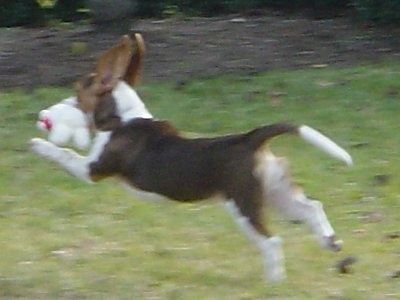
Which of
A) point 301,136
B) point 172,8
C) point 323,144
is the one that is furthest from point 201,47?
point 323,144

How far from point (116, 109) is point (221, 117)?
3360 millimetres

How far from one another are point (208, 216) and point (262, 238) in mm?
1387

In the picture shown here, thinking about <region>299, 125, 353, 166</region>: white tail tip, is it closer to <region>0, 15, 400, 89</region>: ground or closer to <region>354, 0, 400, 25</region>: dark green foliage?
<region>0, 15, 400, 89</region>: ground

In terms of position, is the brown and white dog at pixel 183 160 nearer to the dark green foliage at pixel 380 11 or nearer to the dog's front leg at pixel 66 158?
the dog's front leg at pixel 66 158

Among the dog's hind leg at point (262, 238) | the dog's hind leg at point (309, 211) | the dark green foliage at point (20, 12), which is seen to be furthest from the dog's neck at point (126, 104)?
the dark green foliage at point (20, 12)

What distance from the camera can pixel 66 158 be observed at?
23.4ft

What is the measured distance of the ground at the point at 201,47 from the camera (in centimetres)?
1172

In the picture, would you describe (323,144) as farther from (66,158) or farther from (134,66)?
(66,158)

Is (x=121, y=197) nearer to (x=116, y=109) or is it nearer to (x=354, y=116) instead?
A: (x=116, y=109)

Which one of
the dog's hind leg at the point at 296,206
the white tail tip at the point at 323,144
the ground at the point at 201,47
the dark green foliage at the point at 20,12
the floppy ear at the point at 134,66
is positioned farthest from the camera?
the dark green foliage at the point at 20,12

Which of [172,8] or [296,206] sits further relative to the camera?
[172,8]

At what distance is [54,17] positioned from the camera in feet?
46.2

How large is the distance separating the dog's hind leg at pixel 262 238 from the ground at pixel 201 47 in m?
4.78

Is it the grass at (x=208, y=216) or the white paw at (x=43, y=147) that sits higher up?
the white paw at (x=43, y=147)
